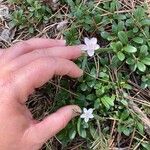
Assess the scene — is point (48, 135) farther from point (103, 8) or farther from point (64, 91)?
point (103, 8)

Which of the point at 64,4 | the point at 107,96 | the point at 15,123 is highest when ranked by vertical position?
the point at 64,4

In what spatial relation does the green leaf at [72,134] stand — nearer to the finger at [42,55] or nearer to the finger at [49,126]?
the finger at [49,126]

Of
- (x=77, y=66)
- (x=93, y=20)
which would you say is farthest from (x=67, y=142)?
(x=93, y=20)

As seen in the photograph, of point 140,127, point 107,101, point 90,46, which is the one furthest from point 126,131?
point 90,46

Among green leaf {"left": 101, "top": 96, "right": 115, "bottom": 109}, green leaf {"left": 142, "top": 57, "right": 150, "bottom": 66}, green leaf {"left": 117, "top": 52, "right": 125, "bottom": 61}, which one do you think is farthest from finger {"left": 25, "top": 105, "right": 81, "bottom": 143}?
green leaf {"left": 142, "top": 57, "right": 150, "bottom": 66}

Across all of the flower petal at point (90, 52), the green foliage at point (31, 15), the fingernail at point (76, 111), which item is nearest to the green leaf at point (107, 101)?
the fingernail at point (76, 111)

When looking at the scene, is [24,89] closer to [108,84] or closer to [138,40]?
[108,84]

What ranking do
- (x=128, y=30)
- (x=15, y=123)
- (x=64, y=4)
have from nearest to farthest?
(x=15, y=123), (x=128, y=30), (x=64, y=4)
